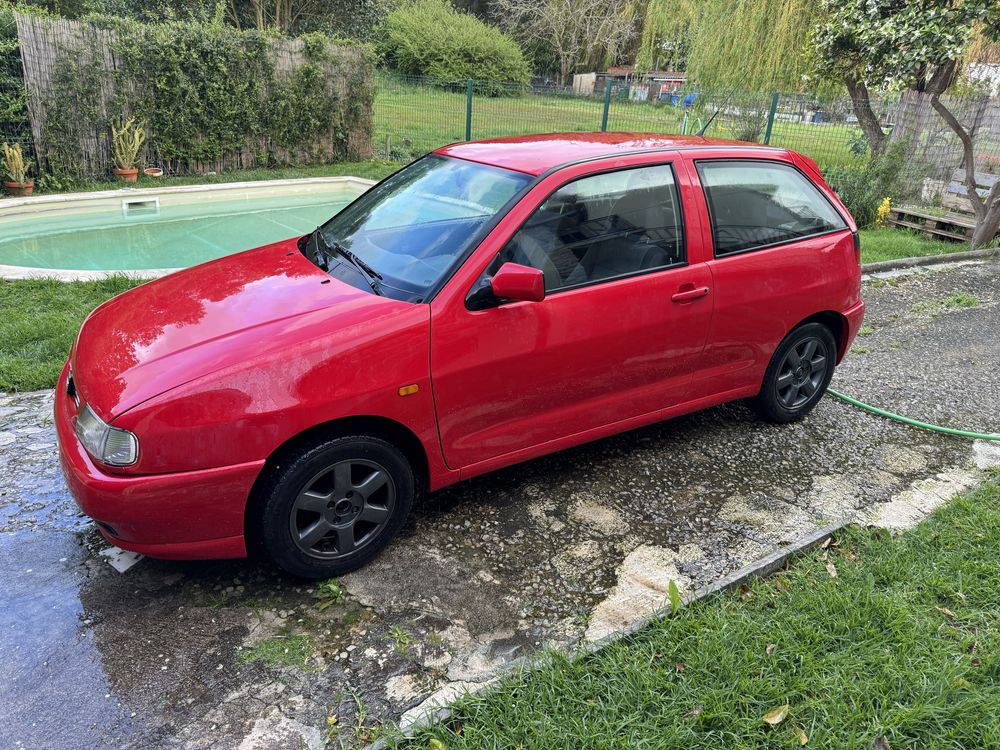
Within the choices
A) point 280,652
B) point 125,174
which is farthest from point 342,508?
point 125,174

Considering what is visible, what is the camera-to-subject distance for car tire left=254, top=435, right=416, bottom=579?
2.78 metres

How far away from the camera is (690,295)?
369cm

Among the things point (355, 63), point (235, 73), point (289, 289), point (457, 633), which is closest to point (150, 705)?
point (457, 633)

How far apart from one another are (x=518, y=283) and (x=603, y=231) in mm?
766

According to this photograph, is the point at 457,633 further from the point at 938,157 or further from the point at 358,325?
the point at 938,157

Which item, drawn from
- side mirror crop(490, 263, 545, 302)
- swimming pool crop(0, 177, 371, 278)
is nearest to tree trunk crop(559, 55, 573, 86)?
swimming pool crop(0, 177, 371, 278)

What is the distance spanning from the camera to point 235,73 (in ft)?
42.9

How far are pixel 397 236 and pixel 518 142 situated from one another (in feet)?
3.06

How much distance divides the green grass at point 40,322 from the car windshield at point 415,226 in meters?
2.28

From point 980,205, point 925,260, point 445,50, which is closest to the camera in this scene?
point 925,260

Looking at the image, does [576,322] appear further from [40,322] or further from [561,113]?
[561,113]

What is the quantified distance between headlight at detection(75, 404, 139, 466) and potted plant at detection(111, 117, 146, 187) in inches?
436

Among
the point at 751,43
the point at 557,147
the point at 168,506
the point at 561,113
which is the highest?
the point at 751,43

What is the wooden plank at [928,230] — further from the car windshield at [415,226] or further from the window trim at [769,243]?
the car windshield at [415,226]
